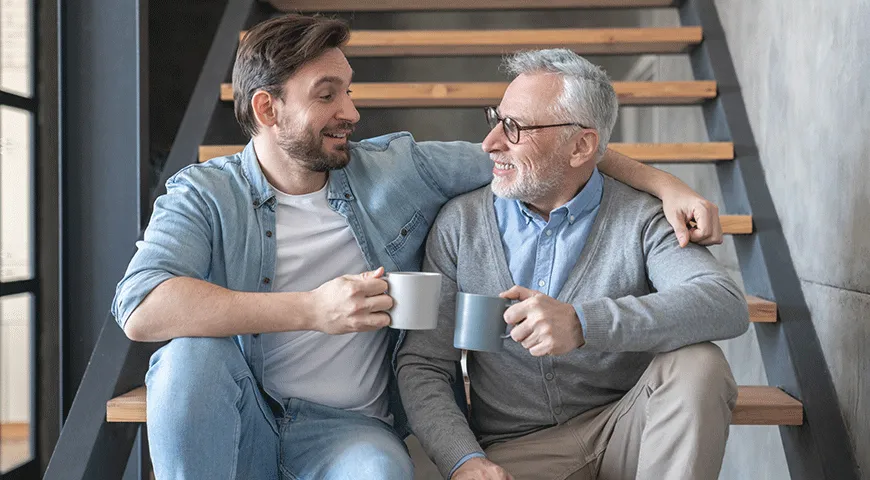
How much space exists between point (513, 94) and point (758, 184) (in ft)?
3.28

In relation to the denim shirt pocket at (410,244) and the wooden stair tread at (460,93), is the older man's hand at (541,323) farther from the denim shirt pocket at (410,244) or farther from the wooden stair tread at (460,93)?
the wooden stair tread at (460,93)

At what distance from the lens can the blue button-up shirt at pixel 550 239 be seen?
1.72m

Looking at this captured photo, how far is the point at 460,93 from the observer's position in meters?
2.69

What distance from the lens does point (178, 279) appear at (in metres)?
1.55

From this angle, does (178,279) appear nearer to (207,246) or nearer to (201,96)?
(207,246)

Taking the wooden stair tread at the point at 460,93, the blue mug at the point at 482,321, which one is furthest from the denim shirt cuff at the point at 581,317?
the wooden stair tread at the point at 460,93

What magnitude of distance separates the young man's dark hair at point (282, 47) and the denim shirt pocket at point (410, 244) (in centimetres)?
37

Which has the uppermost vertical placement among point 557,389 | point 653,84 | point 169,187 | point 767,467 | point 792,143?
point 653,84

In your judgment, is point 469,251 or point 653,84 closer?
point 469,251

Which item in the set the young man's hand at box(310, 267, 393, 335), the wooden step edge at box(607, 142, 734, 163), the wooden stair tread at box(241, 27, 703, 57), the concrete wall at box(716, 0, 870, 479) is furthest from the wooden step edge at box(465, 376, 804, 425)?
the wooden stair tread at box(241, 27, 703, 57)

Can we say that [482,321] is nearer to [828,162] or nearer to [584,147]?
[584,147]

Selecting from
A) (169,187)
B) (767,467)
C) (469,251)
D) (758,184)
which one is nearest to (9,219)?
(169,187)

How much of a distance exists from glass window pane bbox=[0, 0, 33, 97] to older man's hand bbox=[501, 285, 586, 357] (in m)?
2.00

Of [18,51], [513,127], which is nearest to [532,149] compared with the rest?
[513,127]
